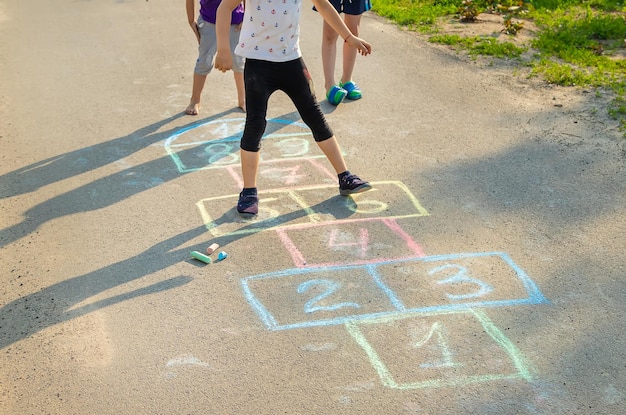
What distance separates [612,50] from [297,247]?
4.89 meters

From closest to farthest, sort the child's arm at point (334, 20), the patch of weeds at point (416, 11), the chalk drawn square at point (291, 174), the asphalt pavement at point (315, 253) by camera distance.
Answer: the asphalt pavement at point (315, 253) → the child's arm at point (334, 20) → the chalk drawn square at point (291, 174) → the patch of weeds at point (416, 11)

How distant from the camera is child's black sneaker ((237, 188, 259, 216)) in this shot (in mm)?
4742

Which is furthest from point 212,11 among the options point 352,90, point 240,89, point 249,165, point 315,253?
point 315,253

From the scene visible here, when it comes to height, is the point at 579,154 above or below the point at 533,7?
below

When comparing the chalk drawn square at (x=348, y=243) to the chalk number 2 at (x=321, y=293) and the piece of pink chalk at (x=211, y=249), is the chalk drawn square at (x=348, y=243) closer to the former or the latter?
the chalk number 2 at (x=321, y=293)

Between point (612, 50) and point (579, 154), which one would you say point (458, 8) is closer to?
point (612, 50)

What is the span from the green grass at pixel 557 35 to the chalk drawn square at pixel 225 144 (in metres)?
2.52

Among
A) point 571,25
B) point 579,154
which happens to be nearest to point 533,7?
point 571,25

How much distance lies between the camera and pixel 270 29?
4613mm

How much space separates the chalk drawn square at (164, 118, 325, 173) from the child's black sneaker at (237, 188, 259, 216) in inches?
26.7

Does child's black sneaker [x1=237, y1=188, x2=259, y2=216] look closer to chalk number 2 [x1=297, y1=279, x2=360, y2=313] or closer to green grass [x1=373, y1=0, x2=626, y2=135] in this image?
chalk number 2 [x1=297, y1=279, x2=360, y2=313]

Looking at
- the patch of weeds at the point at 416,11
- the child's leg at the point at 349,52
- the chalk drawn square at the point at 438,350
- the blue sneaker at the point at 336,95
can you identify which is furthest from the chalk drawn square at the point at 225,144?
the patch of weeds at the point at 416,11

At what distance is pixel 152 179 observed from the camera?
5.26 meters

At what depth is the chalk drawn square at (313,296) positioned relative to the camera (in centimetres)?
376
